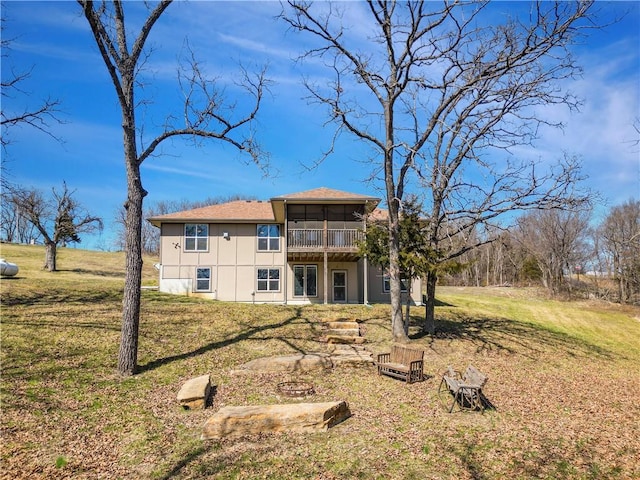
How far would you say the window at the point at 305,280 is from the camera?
22.9 metres

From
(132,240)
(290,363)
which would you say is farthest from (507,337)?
(132,240)

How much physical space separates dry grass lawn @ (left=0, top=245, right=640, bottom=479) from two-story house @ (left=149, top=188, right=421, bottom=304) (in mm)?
5877

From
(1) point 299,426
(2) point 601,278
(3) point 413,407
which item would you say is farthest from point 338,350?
(2) point 601,278

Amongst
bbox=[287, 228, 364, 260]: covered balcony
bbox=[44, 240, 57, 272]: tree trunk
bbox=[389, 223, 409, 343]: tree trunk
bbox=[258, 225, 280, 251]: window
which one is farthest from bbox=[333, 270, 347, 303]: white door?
bbox=[44, 240, 57, 272]: tree trunk

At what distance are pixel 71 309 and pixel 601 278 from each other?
52.6m

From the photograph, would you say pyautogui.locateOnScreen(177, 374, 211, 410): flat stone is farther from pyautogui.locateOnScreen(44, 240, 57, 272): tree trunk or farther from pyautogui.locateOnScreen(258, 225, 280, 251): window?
pyautogui.locateOnScreen(44, 240, 57, 272): tree trunk

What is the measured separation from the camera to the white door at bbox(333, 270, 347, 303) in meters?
22.7

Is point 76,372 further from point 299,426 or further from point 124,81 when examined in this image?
point 124,81

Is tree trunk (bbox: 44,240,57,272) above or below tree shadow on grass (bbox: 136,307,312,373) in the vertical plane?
above

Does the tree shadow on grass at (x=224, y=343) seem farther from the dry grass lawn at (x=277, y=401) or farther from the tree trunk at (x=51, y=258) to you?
the tree trunk at (x=51, y=258)

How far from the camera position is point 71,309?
14086 millimetres

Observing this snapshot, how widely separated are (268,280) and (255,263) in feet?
4.04

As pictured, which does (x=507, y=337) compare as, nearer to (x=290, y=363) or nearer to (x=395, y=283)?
(x=395, y=283)

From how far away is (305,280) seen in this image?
23.0 meters
